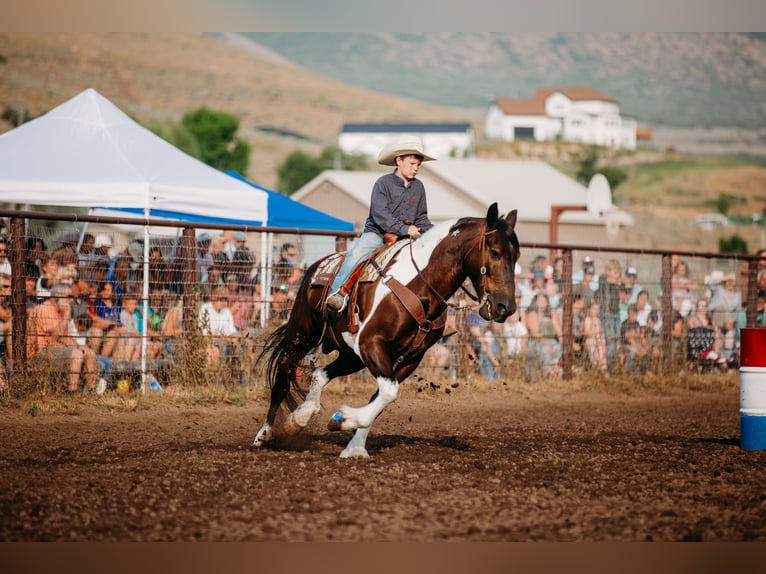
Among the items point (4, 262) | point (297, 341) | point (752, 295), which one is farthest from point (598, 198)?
point (297, 341)

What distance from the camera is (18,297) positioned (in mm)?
10992

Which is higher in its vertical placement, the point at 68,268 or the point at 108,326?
the point at 68,268

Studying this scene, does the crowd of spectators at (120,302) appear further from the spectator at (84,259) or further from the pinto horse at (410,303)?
the pinto horse at (410,303)

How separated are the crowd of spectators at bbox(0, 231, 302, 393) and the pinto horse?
4047 millimetres

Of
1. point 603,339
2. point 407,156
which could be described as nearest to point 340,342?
point 407,156

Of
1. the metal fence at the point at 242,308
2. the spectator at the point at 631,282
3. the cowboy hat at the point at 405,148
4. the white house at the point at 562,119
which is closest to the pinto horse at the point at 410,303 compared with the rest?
the cowboy hat at the point at 405,148

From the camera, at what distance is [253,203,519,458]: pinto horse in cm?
760

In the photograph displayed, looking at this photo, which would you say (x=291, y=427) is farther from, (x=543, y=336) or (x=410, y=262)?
(x=543, y=336)

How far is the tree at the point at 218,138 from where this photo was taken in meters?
88.9

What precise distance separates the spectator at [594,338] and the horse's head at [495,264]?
8.17m

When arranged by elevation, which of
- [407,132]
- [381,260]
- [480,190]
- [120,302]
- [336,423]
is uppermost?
[407,132]

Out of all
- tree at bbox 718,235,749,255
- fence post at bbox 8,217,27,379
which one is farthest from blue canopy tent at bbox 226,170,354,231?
tree at bbox 718,235,749,255

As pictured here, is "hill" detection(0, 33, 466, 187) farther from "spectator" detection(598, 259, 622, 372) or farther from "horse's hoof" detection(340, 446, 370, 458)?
"horse's hoof" detection(340, 446, 370, 458)

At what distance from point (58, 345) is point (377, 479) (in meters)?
5.68
